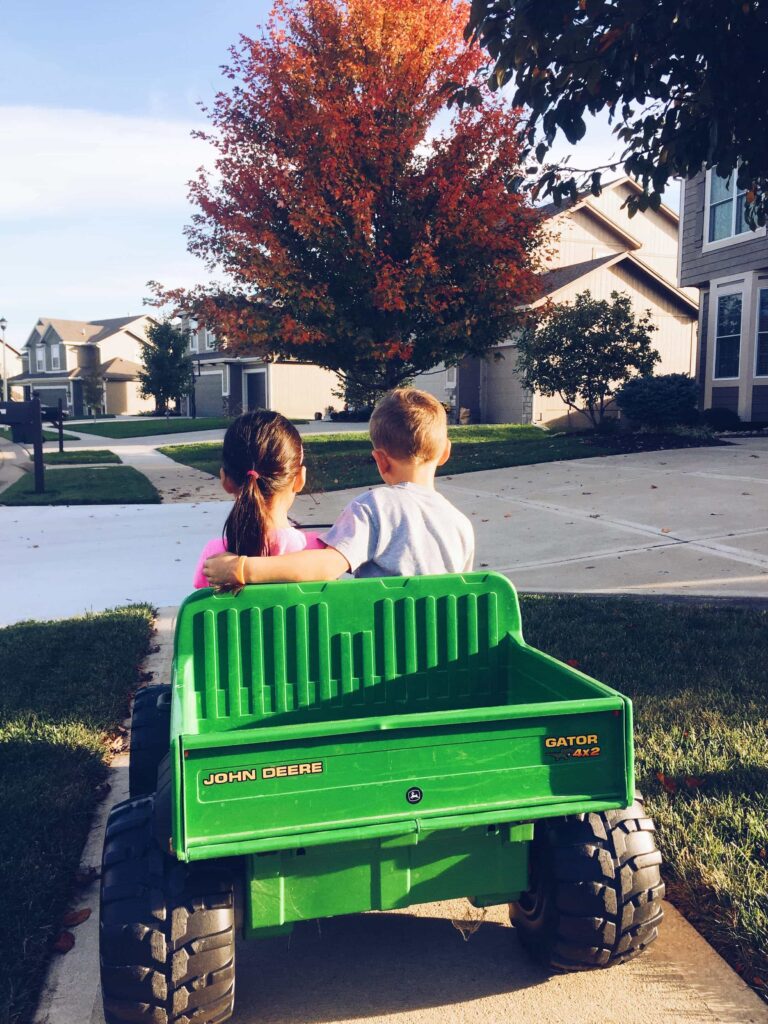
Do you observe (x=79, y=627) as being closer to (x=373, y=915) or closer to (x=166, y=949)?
(x=373, y=915)

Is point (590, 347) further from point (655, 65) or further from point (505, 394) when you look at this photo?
point (655, 65)

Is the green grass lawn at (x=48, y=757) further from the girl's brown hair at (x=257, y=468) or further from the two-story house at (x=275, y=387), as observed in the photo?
the two-story house at (x=275, y=387)

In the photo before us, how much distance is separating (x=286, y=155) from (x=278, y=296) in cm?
222

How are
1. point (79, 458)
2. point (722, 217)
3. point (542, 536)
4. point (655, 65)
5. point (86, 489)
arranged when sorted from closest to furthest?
point (655, 65), point (542, 536), point (86, 489), point (722, 217), point (79, 458)

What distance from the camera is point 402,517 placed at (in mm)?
2830

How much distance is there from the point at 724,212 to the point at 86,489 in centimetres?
1411

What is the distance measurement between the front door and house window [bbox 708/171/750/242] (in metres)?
24.5

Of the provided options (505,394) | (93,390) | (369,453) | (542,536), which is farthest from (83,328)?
(542,536)

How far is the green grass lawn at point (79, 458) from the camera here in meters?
18.3

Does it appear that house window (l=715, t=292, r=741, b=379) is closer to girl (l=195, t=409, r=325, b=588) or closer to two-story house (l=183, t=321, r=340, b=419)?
girl (l=195, t=409, r=325, b=588)

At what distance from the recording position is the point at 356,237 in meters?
13.8

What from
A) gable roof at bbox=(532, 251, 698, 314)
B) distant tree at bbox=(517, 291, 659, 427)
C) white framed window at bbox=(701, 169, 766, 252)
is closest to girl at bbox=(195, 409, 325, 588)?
distant tree at bbox=(517, 291, 659, 427)

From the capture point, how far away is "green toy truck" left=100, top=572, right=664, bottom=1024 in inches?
79.4

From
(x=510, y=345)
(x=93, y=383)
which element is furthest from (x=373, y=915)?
(x=93, y=383)
